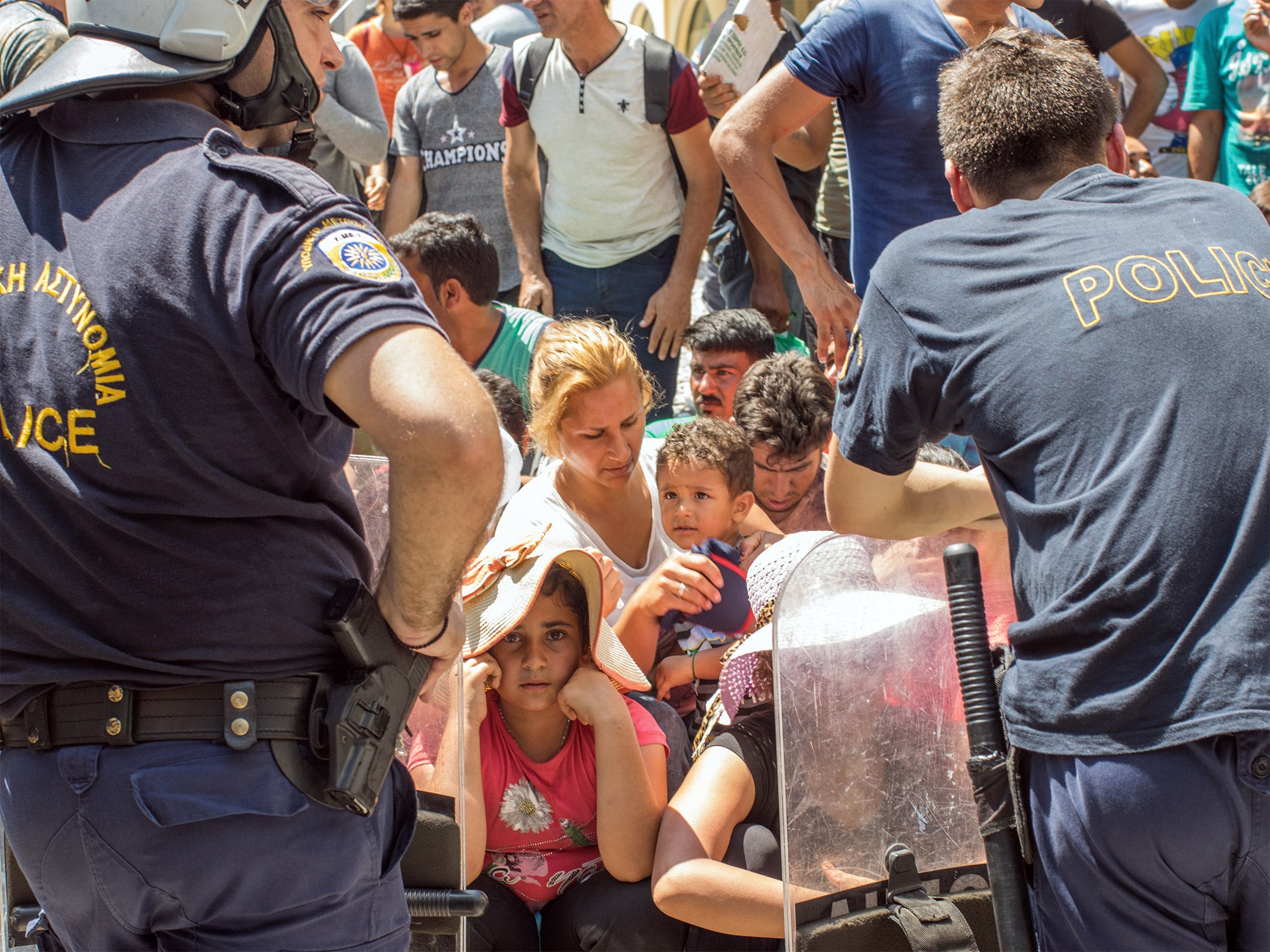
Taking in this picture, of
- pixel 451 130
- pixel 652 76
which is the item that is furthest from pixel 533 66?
pixel 451 130

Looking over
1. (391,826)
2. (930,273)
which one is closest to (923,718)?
(930,273)

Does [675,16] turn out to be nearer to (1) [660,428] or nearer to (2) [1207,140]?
(2) [1207,140]

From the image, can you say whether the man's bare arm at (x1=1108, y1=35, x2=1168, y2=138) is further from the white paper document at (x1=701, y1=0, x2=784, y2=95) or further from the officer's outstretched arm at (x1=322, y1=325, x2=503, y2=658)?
the officer's outstretched arm at (x1=322, y1=325, x2=503, y2=658)

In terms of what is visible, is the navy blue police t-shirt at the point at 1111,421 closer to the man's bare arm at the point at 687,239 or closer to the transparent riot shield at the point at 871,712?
the transparent riot shield at the point at 871,712

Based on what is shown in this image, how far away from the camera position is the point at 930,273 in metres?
1.72

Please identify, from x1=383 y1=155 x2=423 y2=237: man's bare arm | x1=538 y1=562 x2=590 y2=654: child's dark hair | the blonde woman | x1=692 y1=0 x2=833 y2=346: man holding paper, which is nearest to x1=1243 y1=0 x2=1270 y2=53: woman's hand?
x1=692 y1=0 x2=833 y2=346: man holding paper

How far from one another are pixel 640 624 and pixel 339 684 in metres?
1.52

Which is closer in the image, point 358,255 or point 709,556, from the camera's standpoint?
point 358,255

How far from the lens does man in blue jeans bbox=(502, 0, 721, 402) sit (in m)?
4.57

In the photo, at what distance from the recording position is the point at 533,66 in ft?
15.5

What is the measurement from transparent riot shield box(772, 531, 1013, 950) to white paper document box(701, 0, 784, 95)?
9.17 feet

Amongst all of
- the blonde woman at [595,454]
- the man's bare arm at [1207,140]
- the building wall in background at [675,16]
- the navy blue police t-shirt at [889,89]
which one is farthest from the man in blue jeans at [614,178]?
the building wall in background at [675,16]

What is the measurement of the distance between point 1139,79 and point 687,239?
2.03 metres

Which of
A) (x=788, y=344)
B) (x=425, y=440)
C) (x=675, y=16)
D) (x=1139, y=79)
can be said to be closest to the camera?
(x=425, y=440)
